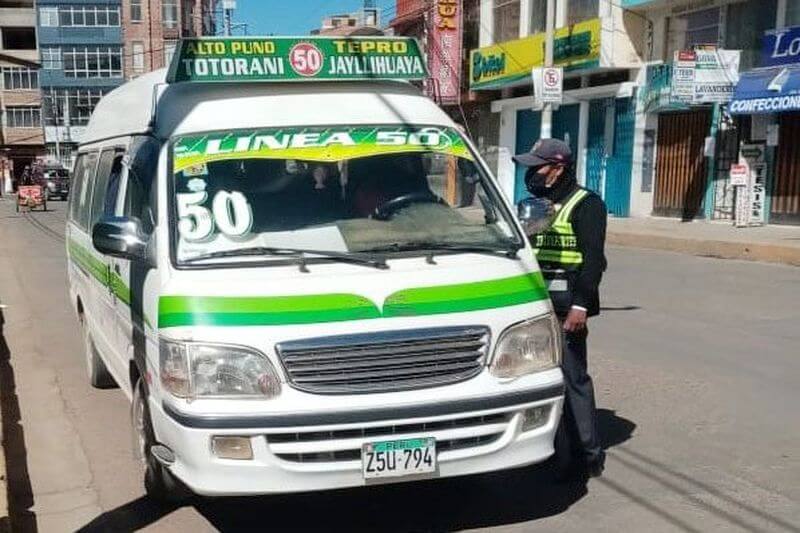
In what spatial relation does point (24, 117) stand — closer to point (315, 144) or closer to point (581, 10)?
point (581, 10)

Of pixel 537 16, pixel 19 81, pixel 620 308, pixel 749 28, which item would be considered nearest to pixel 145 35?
pixel 19 81

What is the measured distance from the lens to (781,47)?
1927 centimetres

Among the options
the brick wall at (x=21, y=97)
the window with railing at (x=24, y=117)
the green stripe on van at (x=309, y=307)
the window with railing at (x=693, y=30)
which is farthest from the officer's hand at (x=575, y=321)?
the window with railing at (x=24, y=117)

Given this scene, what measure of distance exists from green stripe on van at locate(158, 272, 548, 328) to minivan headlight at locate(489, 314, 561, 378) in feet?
0.52

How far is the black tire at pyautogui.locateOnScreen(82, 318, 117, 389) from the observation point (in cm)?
679

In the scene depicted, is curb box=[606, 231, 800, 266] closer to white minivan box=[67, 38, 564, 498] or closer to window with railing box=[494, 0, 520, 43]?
white minivan box=[67, 38, 564, 498]

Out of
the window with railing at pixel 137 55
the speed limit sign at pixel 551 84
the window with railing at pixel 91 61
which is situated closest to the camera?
the speed limit sign at pixel 551 84

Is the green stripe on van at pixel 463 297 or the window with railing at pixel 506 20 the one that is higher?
the window with railing at pixel 506 20

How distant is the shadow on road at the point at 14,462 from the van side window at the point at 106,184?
1520 millimetres

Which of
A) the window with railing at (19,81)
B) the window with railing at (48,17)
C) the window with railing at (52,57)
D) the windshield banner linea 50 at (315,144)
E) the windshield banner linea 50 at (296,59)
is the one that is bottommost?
the windshield banner linea 50 at (315,144)

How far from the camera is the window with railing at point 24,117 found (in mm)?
73562

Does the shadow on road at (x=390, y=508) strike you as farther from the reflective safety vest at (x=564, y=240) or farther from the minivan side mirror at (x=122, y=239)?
the minivan side mirror at (x=122, y=239)

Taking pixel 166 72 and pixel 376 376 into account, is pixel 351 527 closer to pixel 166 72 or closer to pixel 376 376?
pixel 376 376

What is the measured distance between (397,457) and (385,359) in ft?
1.35
